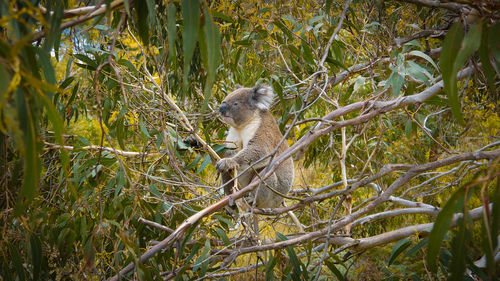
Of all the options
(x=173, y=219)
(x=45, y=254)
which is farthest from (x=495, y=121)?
(x=45, y=254)

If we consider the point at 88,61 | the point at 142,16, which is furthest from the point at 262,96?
the point at 142,16

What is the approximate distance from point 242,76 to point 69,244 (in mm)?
2077

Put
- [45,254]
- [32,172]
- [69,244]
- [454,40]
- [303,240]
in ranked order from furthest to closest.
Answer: [45,254]
[69,244]
[303,240]
[454,40]
[32,172]

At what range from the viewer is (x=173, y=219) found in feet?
8.43

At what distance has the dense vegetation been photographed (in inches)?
46.4

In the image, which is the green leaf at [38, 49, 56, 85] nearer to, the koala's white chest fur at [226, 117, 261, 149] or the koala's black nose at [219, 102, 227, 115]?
the koala's black nose at [219, 102, 227, 115]

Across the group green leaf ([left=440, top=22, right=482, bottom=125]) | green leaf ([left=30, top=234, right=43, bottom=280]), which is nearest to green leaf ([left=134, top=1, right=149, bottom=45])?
green leaf ([left=440, top=22, right=482, bottom=125])

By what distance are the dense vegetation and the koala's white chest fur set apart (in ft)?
0.43

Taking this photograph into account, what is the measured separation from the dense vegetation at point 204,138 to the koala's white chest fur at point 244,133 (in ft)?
0.43

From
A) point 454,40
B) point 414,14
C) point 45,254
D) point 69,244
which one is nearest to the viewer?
point 454,40

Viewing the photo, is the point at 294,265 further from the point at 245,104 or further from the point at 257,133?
the point at 245,104

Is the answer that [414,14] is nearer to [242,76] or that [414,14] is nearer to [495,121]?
[495,121]

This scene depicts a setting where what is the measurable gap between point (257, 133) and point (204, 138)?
609 millimetres

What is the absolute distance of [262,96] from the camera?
139 inches
